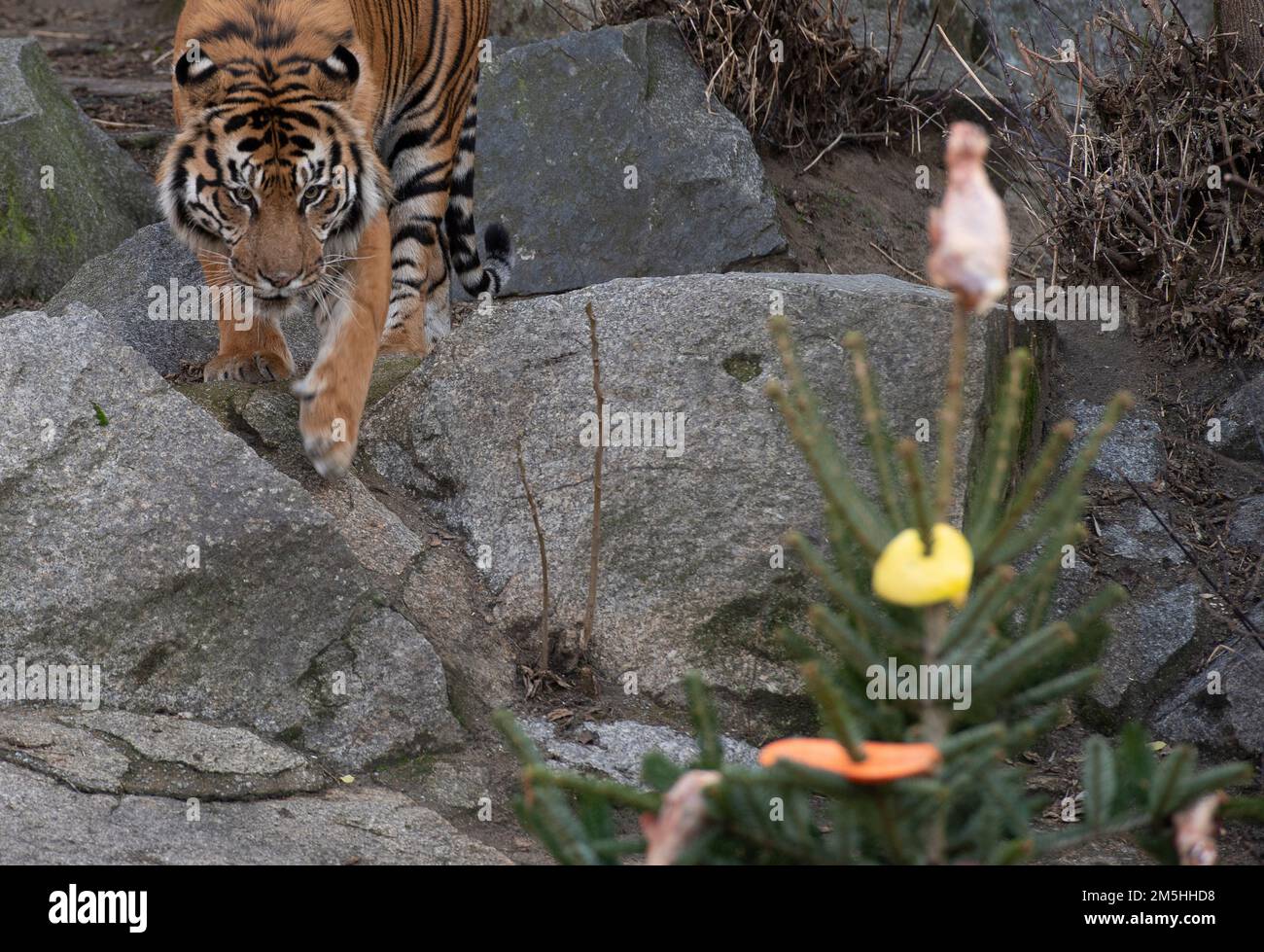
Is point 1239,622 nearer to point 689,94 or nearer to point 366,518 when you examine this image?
point 366,518

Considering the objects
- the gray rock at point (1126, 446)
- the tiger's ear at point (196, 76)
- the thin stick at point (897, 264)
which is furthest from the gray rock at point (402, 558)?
the thin stick at point (897, 264)

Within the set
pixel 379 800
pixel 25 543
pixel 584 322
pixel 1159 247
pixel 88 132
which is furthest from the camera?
pixel 88 132

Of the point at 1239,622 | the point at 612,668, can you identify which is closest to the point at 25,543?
the point at 612,668

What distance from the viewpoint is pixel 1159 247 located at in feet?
15.9

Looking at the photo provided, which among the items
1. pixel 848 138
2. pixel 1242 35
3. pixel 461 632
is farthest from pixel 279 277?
pixel 848 138

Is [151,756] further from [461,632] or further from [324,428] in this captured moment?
[324,428]

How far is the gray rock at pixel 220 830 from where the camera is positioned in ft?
9.36

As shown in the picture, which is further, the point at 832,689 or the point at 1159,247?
the point at 1159,247

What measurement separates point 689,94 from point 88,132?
3377mm

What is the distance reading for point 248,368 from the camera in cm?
465

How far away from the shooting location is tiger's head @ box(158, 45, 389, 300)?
14.2 ft

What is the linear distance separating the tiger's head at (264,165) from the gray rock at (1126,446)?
2597 millimetres

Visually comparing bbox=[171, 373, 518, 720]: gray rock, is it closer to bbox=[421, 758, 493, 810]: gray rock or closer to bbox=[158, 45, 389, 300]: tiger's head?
bbox=[421, 758, 493, 810]: gray rock
